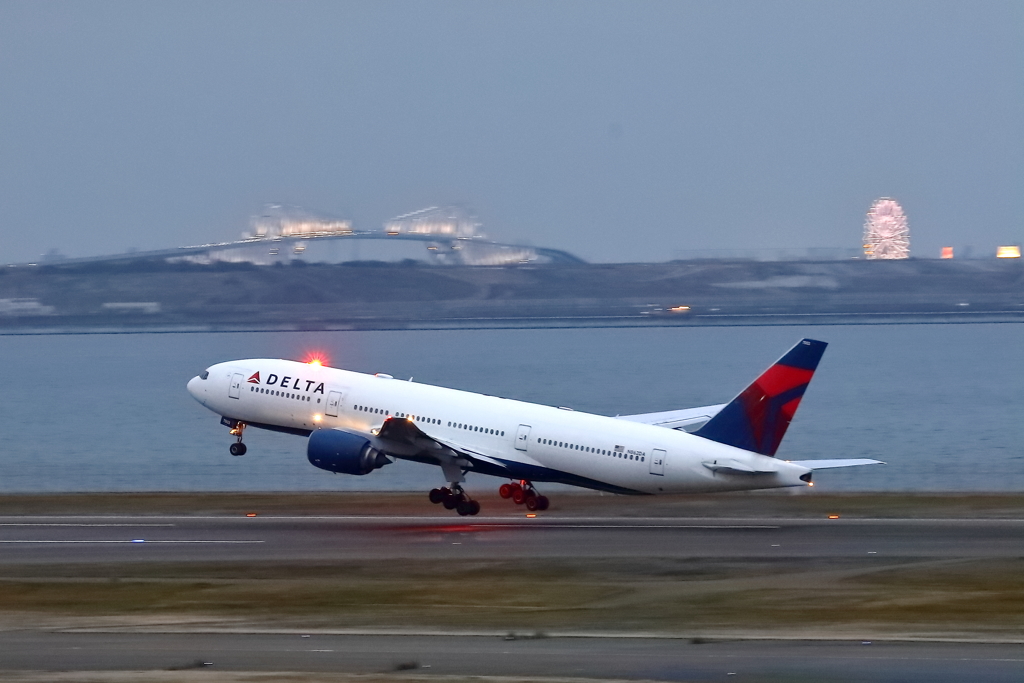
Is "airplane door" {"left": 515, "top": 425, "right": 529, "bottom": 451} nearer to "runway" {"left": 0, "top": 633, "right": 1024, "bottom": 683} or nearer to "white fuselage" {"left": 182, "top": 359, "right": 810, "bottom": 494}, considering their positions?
"white fuselage" {"left": 182, "top": 359, "right": 810, "bottom": 494}

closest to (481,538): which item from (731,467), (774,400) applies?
(731,467)

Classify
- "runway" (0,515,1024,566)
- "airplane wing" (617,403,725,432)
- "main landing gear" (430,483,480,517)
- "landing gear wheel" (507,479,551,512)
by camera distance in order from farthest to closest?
1. "airplane wing" (617,403,725,432)
2. "landing gear wheel" (507,479,551,512)
3. "main landing gear" (430,483,480,517)
4. "runway" (0,515,1024,566)

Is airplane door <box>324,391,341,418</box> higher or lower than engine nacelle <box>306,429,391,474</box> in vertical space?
higher

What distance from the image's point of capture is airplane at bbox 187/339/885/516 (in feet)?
137

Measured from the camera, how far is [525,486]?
47.8 meters

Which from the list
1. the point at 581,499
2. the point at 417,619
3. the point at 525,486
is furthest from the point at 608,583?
the point at 581,499

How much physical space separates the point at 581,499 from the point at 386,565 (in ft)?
52.3

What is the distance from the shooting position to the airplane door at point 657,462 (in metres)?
43.1

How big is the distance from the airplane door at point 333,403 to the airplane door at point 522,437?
753 centimetres

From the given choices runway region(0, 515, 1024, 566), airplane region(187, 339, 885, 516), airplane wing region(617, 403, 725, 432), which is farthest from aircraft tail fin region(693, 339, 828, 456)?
airplane wing region(617, 403, 725, 432)

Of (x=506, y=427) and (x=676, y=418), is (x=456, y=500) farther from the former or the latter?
(x=676, y=418)

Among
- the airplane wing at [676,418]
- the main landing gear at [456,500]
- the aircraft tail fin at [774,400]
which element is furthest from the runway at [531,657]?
the airplane wing at [676,418]

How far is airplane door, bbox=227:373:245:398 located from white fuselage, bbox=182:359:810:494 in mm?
51

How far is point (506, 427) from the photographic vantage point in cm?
4650
